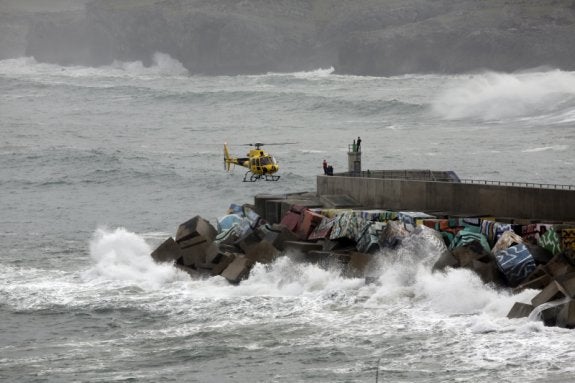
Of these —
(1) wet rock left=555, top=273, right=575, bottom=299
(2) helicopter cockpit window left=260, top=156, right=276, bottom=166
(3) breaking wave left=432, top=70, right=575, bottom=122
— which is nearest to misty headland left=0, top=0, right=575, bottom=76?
(3) breaking wave left=432, top=70, right=575, bottom=122

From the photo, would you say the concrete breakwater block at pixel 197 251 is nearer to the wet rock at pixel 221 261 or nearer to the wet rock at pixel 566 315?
the wet rock at pixel 221 261

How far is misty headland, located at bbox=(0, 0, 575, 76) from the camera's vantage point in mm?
121125

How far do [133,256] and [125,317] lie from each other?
5256mm

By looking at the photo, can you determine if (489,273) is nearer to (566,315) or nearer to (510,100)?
(566,315)

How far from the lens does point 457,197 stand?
83.5 ft

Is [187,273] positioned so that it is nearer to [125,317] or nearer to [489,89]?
[125,317]

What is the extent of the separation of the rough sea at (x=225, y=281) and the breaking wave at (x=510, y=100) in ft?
1.12

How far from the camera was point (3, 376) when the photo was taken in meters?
18.6

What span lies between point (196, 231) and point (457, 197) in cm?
499

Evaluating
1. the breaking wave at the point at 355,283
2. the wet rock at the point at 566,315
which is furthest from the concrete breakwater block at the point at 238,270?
the wet rock at the point at 566,315

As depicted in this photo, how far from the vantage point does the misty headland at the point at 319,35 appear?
121125mm

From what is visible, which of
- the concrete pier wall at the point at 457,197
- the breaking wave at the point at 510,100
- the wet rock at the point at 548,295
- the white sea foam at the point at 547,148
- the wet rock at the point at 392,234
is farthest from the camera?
the breaking wave at the point at 510,100

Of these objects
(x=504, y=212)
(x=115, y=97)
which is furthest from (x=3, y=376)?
(x=115, y=97)

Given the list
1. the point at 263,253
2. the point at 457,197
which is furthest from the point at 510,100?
the point at 263,253
